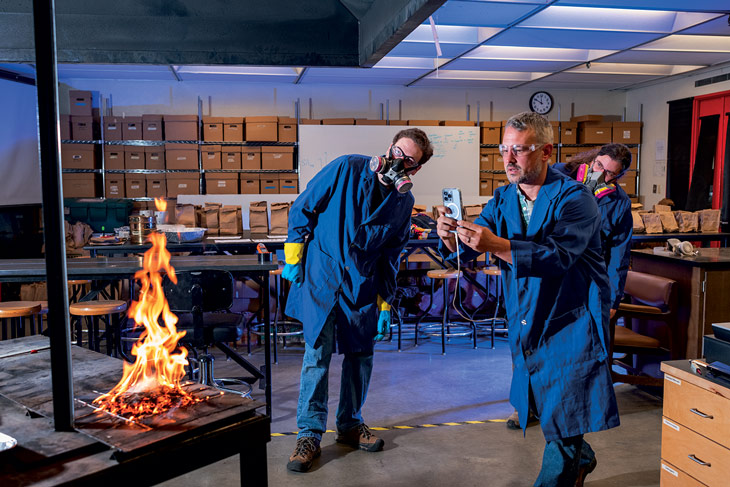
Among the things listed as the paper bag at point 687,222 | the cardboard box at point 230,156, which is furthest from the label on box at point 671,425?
the cardboard box at point 230,156

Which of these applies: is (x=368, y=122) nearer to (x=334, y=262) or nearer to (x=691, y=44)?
(x=691, y=44)

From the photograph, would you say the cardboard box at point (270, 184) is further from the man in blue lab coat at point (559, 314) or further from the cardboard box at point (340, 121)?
the man in blue lab coat at point (559, 314)

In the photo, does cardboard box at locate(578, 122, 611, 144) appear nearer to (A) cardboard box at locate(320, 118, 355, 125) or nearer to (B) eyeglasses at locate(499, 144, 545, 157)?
(A) cardboard box at locate(320, 118, 355, 125)

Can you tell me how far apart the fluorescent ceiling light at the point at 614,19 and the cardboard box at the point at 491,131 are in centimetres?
306

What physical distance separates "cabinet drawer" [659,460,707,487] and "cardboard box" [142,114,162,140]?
23.7ft

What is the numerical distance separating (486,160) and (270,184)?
3.23 metres

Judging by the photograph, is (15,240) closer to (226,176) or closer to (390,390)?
(226,176)

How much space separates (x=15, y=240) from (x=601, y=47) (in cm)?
722

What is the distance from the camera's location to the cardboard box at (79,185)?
7.86 m

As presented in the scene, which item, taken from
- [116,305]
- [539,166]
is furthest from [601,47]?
[116,305]

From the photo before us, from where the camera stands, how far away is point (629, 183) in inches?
363

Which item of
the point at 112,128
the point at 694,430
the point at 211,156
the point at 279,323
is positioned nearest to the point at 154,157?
the point at 112,128

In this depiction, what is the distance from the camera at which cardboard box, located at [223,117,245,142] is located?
26.3ft

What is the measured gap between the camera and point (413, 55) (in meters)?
6.90
